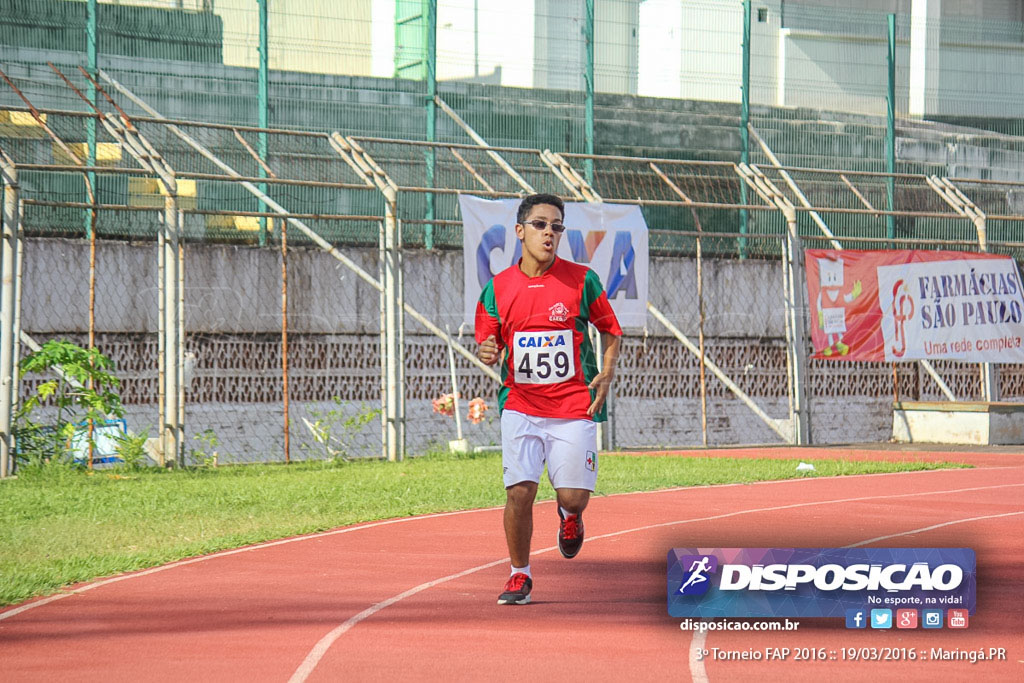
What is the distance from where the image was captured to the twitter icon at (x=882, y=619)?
674cm

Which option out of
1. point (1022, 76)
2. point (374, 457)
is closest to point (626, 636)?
point (374, 457)

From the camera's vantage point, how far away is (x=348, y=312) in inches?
784

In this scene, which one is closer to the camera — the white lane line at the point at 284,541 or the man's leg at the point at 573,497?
the man's leg at the point at 573,497

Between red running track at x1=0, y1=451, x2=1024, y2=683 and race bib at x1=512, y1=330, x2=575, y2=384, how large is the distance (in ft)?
4.05

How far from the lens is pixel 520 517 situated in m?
7.77

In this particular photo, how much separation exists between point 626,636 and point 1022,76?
25189mm

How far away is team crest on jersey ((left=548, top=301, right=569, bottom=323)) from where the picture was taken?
7719 millimetres

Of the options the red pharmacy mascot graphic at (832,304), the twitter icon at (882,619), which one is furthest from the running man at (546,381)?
the red pharmacy mascot graphic at (832,304)

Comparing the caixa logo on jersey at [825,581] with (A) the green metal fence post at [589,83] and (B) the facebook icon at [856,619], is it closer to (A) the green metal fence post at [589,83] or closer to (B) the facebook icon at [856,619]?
(B) the facebook icon at [856,619]

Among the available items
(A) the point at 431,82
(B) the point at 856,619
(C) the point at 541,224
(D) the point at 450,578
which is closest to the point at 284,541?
(D) the point at 450,578

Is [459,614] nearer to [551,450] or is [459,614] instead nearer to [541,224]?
[551,450]

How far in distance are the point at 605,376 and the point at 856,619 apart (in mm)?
1871

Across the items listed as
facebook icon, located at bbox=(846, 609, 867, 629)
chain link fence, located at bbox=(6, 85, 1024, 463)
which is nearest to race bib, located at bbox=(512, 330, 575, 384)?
facebook icon, located at bbox=(846, 609, 867, 629)

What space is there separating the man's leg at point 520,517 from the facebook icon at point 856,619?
1.77 metres
